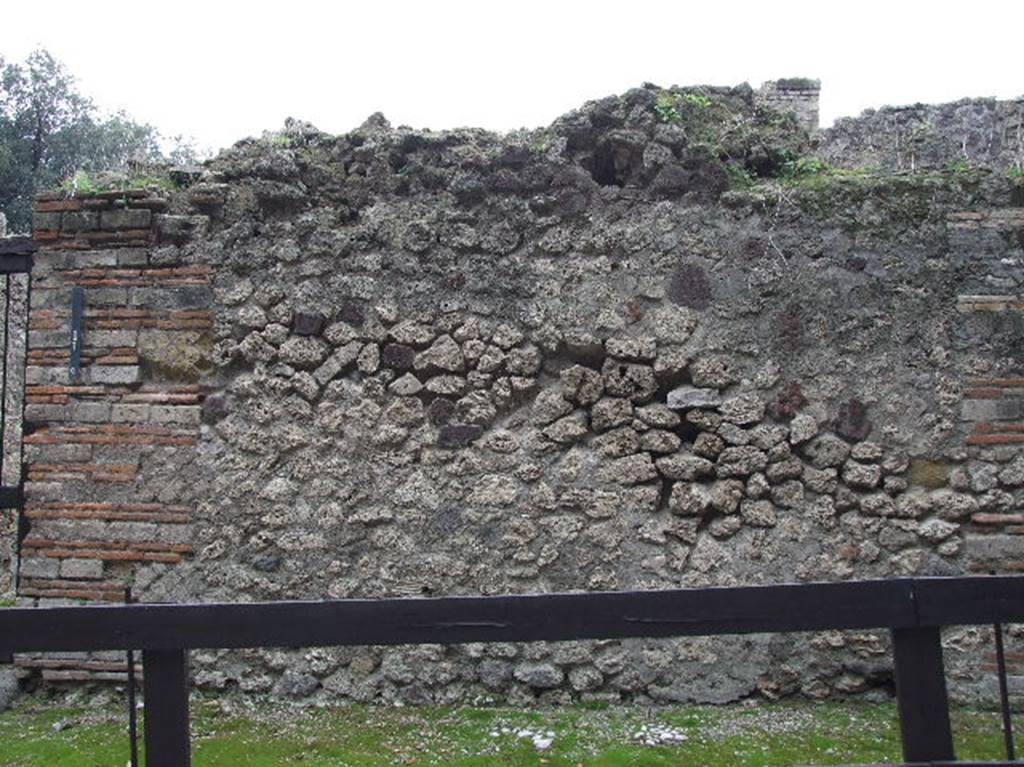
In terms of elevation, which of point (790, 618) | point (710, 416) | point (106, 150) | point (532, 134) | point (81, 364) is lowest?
point (790, 618)

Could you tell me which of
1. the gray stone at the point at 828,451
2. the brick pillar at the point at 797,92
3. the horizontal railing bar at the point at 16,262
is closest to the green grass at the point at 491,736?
the gray stone at the point at 828,451

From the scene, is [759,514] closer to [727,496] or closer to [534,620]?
[727,496]

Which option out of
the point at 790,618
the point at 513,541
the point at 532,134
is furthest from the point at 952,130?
the point at 790,618

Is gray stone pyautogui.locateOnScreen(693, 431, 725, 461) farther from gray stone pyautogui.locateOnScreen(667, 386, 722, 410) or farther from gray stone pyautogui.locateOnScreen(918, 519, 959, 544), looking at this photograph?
gray stone pyautogui.locateOnScreen(918, 519, 959, 544)

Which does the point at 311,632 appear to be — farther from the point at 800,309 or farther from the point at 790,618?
the point at 800,309

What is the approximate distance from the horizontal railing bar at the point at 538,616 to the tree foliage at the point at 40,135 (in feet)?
58.1

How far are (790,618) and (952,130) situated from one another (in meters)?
5.80

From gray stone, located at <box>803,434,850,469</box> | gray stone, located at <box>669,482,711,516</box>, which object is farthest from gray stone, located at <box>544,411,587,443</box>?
gray stone, located at <box>803,434,850,469</box>

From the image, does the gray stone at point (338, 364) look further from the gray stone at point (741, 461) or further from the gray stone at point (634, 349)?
the gray stone at point (741, 461)

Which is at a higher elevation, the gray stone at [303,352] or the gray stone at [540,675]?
the gray stone at [303,352]

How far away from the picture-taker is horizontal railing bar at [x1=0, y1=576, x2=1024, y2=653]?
2.34 m

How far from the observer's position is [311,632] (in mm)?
2369

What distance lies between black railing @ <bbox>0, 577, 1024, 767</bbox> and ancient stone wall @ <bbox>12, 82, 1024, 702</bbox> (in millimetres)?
2246

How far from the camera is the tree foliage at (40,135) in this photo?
18.0 metres
